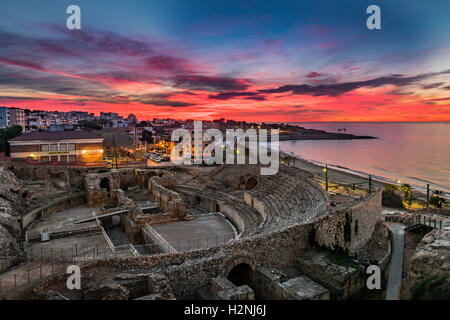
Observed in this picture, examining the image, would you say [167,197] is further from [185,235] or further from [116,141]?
[116,141]

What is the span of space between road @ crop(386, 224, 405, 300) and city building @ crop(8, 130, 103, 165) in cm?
3522

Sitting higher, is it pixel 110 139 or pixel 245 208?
pixel 110 139

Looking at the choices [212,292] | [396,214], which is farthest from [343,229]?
[396,214]

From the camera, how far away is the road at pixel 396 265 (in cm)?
1271

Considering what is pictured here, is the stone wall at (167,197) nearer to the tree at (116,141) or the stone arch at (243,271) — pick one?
the stone arch at (243,271)

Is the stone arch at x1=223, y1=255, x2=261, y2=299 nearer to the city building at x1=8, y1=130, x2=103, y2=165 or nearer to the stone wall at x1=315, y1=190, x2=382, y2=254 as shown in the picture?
the stone wall at x1=315, y1=190, x2=382, y2=254

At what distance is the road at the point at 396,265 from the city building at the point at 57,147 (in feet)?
116

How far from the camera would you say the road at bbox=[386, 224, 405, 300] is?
41.7ft

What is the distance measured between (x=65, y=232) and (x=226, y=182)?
17.5 m

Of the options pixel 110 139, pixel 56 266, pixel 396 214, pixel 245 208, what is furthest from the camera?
pixel 110 139

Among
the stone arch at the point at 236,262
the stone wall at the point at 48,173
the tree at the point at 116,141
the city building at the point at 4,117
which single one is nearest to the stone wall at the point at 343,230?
the stone arch at the point at 236,262
